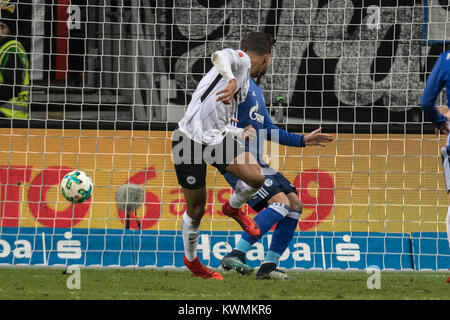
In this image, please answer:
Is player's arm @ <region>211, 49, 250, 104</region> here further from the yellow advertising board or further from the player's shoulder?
the yellow advertising board

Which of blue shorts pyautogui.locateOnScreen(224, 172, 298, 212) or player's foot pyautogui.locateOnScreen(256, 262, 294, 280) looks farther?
blue shorts pyautogui.locateOnScreen(224, 172, 298, 212)

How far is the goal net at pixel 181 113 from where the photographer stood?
9430 mm

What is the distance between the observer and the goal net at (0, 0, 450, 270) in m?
9.43

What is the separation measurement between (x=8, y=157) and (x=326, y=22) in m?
4.19

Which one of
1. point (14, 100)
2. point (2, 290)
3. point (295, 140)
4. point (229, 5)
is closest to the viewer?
point (2, 290)

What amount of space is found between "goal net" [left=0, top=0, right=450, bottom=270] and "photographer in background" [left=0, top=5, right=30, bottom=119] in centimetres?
2

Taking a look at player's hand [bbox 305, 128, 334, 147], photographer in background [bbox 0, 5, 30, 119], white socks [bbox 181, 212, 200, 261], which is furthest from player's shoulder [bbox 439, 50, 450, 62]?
photographer in background [bbox 0, 5, 30, 119]

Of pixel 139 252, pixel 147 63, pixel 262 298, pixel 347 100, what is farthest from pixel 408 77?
pixel 262 298

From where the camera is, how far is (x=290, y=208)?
7.59 metres

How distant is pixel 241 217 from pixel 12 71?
14.9 feet

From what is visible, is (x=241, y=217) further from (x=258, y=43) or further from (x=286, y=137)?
(x=258, y=43)

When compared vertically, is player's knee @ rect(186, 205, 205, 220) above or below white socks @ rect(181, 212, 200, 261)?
above

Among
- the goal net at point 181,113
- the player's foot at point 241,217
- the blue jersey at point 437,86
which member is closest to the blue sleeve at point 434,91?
the blue jersey at point 437,86

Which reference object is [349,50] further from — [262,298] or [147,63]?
[262,298]
